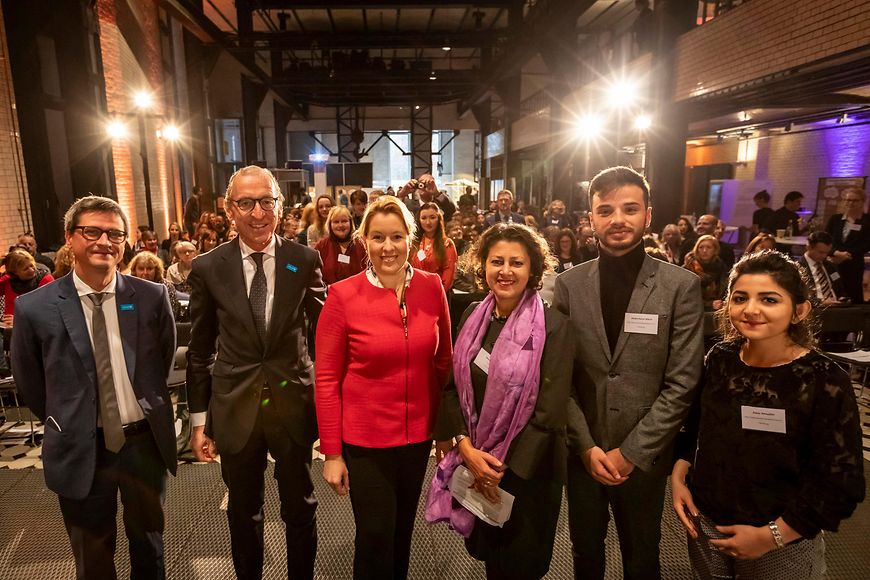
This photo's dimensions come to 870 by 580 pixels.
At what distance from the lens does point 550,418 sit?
1618mm

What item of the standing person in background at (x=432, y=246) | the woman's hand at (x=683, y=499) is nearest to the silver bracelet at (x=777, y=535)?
the woman's hand at (x=683, y=499)

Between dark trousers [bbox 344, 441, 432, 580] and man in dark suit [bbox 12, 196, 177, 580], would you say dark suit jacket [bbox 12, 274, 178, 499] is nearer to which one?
man in dark suit [bbox 12, 196, 177, 580]

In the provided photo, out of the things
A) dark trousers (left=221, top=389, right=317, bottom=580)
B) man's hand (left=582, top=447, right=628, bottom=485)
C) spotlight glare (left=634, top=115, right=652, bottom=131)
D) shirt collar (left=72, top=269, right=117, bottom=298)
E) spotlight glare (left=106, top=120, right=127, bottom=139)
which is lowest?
dark trousers (left=221, top=389, right=317, bottom=580)

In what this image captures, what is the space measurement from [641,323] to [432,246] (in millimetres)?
2701

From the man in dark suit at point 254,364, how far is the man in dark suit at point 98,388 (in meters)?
0.18

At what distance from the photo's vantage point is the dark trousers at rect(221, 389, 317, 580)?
6.04ft

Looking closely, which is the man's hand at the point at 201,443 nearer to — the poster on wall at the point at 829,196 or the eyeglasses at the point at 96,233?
the eyeglasses at the point at 96,233

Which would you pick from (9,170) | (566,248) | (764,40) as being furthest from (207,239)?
(764,40)

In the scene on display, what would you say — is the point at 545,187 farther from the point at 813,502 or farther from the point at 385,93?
the point at 813,502

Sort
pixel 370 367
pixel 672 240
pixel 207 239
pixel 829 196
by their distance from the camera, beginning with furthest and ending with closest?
pixel 829 196 < pixel 207 239 < pixel 672 240 < pixel 370 367

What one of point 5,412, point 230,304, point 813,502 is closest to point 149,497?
point 230,304

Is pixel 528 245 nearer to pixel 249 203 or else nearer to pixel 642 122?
pixel 249 203

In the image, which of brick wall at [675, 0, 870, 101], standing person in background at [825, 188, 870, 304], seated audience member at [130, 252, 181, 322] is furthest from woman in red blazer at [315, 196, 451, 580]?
standing person in background at [825, 188, 870, 304]

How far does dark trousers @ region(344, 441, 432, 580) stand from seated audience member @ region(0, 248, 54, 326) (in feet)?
13.2
